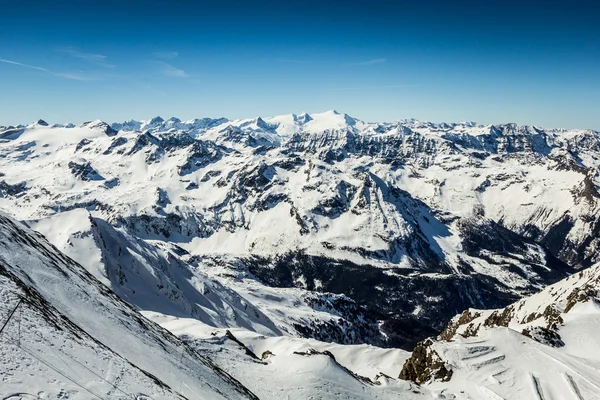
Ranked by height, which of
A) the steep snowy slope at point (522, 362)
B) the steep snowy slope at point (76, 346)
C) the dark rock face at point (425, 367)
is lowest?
the dark rock face at point (425, 367)

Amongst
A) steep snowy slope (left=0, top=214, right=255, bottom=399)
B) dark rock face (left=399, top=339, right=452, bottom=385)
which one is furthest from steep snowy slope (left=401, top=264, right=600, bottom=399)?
steep snowy slope (left=0, top=214, right=255, bottom=399)

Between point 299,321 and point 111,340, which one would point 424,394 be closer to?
point 111,340

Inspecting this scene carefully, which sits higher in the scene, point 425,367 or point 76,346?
point 76,346

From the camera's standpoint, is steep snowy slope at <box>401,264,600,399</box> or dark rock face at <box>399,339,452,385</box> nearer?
steep snowy slope at <box>401,264,600,399</box>

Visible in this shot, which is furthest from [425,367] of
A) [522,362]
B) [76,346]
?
[76,346]

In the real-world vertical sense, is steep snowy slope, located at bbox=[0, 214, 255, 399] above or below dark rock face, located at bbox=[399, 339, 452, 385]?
above

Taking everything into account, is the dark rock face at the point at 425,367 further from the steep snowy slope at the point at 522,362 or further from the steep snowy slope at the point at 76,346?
the steep snowy slope at the point at 76,346

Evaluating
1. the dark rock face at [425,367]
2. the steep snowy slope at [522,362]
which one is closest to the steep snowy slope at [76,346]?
Answer: the dark rock face at [425,367]

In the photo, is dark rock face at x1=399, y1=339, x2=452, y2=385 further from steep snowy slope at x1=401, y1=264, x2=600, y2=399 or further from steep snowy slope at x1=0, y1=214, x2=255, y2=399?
steep snowy slope at x1=0, y1=214, x2=255, y2=399

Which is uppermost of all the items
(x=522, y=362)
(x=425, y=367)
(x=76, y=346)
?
(x=76, y=346)

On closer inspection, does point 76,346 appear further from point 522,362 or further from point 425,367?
point 522,362
